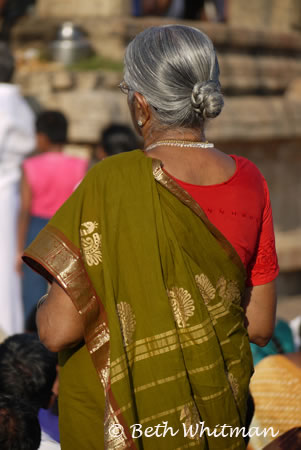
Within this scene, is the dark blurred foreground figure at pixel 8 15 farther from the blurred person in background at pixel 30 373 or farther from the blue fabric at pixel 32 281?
the blurred person in background at pixel 30 373

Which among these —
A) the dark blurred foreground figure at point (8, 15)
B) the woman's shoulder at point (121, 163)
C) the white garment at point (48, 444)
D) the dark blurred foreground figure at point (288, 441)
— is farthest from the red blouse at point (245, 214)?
the dark blurred foreground figure at point (8, 15)

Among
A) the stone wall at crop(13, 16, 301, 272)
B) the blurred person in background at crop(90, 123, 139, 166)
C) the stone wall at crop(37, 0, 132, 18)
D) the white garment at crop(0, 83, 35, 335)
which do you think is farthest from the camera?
the stone wall at crop(37, 0, 132, 18)

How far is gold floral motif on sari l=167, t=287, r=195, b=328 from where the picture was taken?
1934mm

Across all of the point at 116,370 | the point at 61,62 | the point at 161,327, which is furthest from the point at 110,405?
the point at 61,62

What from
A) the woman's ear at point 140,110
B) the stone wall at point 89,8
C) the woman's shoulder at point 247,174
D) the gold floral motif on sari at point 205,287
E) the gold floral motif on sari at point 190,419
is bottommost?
the gold floral motif on sari at point 190,419

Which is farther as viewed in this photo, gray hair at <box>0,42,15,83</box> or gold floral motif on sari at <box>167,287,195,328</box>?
gray hair at <box>0,42,15,83</box>

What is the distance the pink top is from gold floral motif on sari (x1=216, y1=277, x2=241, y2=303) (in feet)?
9.23

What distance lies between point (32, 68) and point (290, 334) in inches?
131

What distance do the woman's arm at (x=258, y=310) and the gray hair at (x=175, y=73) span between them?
52cm

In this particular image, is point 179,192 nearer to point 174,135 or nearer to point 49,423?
point 174,135

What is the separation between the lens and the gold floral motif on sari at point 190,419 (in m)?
1.94

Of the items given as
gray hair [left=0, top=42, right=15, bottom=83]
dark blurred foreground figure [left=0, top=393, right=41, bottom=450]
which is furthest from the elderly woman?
gray hair [left=0, top=42, right=15, bottom=83]

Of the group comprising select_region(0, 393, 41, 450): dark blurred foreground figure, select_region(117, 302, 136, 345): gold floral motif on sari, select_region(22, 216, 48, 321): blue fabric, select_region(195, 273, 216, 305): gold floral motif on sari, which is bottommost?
select_region(22, 216, 48, 321): blue fabric

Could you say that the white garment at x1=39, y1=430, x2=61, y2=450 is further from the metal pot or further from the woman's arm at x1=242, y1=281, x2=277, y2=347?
the metal pot
